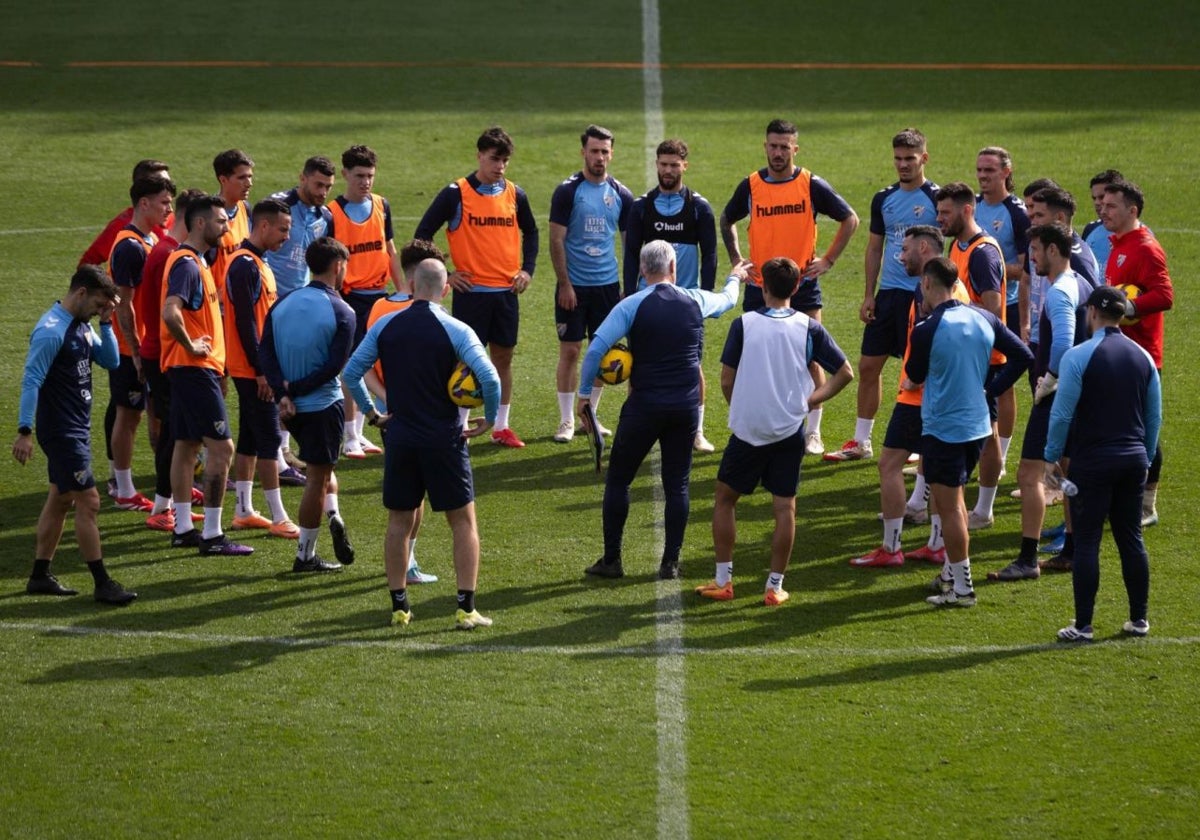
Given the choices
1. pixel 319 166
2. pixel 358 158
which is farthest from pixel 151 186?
pixel 358 158

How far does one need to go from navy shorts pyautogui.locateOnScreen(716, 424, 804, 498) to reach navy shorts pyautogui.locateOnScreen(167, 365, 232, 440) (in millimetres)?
3338

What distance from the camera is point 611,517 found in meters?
10.6

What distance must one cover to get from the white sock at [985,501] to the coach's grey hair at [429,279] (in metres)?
4.17

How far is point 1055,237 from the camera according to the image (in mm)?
10391

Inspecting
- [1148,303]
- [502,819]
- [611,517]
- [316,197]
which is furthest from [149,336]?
[1148,303]

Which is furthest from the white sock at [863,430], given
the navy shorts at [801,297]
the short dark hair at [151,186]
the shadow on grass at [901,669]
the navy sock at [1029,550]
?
the short dark hair at [151,186]

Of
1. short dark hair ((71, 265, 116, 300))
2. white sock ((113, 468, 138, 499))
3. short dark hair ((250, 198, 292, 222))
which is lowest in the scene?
white sock ((113, 468, 138, 499))

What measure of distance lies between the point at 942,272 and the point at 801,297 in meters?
3.15

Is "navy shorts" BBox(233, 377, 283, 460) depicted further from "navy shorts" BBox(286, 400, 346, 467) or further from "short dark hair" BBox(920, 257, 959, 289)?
"short dark hair" BBox(920, 257, 959, 289)

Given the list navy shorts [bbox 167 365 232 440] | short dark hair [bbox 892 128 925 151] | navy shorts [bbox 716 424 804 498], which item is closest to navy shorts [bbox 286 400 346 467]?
navy shorts [bbox 167 365 232 440]

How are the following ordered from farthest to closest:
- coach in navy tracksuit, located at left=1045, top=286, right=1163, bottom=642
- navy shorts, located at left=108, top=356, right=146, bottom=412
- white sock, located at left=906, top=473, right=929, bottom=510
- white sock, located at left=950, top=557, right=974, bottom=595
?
navy shorts, located at left=108, top=356, right=146, bottom=412
white sock, located at left=906, top=473, right=929, bottom=510
white sock, located at left=950, top=557, right=974, bottom=595
coach in navy tracksuit, located at left=1045, top=286, right=1163, bottom=642

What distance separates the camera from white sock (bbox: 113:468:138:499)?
39.9 ft

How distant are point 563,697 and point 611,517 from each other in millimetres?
1889

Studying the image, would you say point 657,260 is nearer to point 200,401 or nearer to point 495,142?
point 200,401
